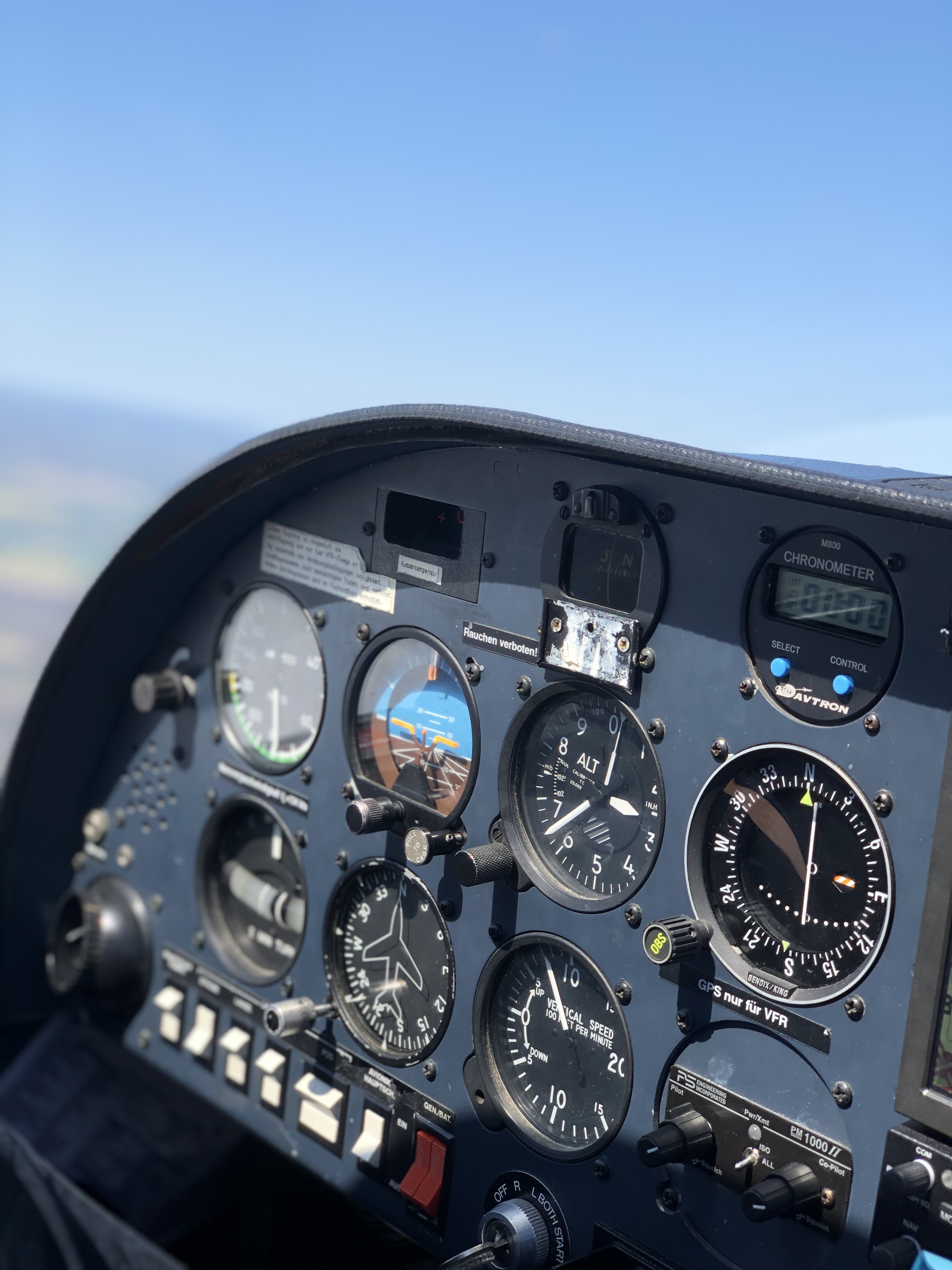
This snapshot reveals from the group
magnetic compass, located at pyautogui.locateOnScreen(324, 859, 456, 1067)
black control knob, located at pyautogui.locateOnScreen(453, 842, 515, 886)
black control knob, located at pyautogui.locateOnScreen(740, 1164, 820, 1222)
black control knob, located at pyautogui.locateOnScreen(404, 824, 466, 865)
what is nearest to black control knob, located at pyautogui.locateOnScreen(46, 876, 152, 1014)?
magnetic compass, located at pyautogui.locateOnScreen(324, 859, 456, 1067)

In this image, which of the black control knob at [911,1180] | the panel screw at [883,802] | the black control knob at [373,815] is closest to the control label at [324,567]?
the black control knob at [373,815]

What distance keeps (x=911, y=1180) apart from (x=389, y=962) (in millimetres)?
1247

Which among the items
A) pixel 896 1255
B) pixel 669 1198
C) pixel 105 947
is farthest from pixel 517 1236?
pixel 105 947

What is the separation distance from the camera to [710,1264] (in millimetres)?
2195

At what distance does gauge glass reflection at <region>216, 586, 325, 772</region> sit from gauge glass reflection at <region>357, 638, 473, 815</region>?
0.53 feet

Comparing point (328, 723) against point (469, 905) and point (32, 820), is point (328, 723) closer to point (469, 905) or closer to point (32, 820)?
point (469, 905)

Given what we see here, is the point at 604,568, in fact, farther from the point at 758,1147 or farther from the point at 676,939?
the point at 758,1147

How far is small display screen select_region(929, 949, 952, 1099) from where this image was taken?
187cm

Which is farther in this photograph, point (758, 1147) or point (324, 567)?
point (324, 567)

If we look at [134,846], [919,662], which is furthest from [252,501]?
[919,662]

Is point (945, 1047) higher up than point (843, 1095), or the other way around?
point (945, 1047)

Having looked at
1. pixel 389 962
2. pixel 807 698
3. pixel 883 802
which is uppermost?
pixel 807 698

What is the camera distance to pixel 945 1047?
188cm

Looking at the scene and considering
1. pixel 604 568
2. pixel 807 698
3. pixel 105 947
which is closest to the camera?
pixel 807 698
